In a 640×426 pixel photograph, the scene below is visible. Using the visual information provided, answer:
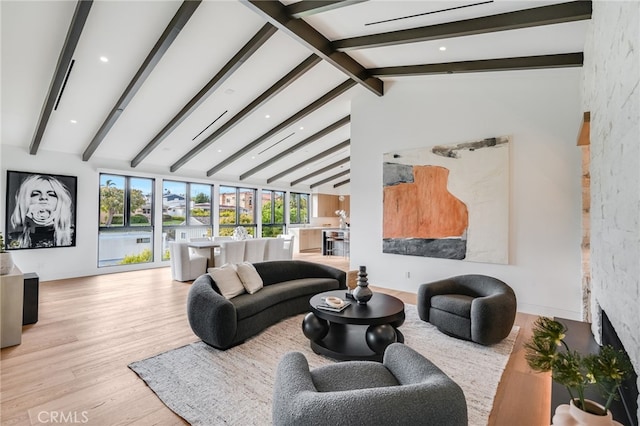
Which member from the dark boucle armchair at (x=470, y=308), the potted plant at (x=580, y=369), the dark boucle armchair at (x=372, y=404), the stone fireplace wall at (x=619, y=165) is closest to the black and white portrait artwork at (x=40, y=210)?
the dark boucle armchair at (x=372, y=404)

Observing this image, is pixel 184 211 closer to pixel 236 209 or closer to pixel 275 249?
pixel 236 209

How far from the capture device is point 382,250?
233 inches

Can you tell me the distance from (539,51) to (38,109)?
7.57 metres

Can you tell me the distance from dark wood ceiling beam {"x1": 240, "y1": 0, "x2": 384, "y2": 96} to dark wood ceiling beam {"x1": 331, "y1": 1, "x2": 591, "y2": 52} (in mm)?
354

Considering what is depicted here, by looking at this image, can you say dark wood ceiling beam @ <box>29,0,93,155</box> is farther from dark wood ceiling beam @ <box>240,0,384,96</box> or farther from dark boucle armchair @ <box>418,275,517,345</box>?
dark boucle armchair @ <box>418,275,517,345</box>

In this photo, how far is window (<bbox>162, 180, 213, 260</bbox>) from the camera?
8.46m

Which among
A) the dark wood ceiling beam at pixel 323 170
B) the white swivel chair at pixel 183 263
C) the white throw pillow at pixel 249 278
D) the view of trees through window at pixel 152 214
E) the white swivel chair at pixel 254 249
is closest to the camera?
the white throw pillow at pixel 249 278

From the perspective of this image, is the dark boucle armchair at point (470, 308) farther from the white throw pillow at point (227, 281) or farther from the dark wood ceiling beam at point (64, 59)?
the dark wood ceiling beam at point (64, 59)

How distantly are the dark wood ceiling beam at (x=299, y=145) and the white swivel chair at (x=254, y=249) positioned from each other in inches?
107

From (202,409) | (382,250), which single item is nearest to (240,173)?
(382,250)

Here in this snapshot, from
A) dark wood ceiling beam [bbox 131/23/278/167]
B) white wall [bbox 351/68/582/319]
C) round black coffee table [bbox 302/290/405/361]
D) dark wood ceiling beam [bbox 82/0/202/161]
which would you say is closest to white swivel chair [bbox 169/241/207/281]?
dark wood ceiling beam [bbox 131/23/278/167]

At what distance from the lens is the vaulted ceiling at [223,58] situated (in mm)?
3426

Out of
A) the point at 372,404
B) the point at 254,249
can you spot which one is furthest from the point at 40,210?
the point at 372,404

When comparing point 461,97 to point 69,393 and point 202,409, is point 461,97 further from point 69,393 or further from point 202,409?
point 69,393
